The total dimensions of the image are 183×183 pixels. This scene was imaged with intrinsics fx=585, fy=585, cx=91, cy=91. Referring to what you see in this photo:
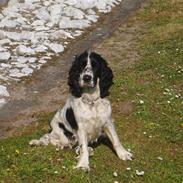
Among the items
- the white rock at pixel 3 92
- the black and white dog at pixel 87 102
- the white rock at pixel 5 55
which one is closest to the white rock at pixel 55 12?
the white rock at pixel 5 55

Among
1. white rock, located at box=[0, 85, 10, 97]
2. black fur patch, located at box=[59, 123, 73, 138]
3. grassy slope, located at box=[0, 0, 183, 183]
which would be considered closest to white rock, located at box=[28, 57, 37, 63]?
white rock, located at box=[0, 85, 10, 97]

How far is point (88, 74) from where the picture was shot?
1109 centimetres

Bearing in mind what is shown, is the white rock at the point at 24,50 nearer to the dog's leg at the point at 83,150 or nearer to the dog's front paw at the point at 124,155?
the dog's front paw at the point at 124,155

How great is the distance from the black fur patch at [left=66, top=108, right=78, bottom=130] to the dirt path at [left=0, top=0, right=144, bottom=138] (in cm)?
272

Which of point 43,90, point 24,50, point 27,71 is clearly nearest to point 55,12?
point 24,50

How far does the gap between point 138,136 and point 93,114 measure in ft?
7.56

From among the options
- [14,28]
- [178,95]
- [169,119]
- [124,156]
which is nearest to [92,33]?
[14,28]

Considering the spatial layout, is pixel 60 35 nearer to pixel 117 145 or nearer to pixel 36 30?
pixel 36 30

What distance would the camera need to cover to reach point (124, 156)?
39.2 feet

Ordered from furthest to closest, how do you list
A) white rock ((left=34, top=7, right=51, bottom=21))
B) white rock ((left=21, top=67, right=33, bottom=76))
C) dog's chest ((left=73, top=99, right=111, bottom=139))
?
white rock ((left=34, top=7, right=51, bottom=21)), white rock ((left=21, top=67, right=33, bottom=76)), dog's chest ((left=73, top=99, right=111, bottom=139))

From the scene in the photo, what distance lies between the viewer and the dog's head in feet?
36.6

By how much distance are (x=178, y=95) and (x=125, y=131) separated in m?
2.86

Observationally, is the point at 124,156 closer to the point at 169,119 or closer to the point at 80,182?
the point at 80,182

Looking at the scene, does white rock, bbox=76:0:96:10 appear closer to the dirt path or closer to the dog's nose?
the dirt path
